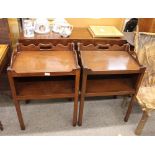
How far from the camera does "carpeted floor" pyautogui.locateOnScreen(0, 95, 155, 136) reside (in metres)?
1.65

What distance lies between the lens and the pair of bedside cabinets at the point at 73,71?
1320 millimetres

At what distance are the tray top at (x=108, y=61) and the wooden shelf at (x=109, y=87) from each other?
233 millimetres

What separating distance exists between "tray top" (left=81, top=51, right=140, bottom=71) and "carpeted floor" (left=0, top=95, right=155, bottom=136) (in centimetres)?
65

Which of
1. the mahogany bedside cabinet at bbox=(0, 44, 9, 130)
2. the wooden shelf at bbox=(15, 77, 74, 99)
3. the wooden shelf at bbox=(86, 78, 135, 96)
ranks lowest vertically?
the wooden shelf at bbox=(15, 77, 74, 99)

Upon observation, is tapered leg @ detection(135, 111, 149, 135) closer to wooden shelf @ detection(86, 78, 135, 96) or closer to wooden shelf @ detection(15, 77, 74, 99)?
wooden shelf @ detection(86, 78, 135, 96)

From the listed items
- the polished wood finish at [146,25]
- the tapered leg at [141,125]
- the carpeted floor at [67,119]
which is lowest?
the carpeted floor at [67,119]

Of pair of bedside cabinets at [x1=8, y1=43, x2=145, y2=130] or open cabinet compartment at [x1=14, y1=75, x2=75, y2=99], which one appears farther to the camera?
open cabinet compartment at [x1=14, y1=75, x2=75, y2=99]

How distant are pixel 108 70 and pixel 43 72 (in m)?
0.49

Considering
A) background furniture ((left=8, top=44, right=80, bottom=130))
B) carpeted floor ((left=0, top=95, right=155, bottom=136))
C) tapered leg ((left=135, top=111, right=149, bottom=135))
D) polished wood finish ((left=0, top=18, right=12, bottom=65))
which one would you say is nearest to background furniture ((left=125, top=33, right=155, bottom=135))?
tapered leg ((left=135, top=111, right=149, bottom=135))

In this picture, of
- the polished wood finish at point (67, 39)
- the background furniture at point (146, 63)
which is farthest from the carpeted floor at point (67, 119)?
the polished wood finish at point (67, 39)

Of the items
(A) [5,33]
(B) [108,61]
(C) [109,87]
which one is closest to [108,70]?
(B) [108,61]

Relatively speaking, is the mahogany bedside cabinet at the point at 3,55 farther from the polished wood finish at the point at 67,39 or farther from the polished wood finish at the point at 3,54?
the polished wood finish at the point at 67,39

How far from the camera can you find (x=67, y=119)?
1772 millimetres
